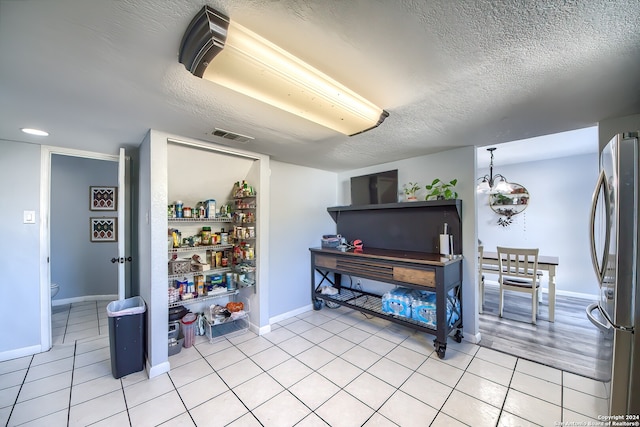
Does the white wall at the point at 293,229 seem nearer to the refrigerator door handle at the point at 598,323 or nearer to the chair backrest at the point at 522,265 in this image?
the chair backrest at the point at 522,265

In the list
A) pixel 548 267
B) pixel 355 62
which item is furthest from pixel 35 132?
pixel 548 267

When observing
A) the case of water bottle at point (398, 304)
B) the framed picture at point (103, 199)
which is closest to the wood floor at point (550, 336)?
the case of water bottle at point (398, 304)

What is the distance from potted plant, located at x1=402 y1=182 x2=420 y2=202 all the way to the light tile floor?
165 centimetres

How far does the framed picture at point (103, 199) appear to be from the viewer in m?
3.98

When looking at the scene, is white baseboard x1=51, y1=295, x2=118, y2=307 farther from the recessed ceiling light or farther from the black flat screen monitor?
the black flat screen monitor

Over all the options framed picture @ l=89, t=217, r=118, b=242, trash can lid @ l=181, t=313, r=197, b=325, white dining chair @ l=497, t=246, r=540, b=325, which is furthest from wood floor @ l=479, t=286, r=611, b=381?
framed picture @ l=89, t=217, r=118, b=242

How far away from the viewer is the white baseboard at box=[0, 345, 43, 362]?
2338mm

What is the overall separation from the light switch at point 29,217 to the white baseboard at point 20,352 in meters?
1.26

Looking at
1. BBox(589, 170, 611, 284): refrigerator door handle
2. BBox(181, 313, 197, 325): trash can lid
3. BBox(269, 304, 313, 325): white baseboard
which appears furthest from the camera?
BBox(269, 304, 313, 325): white baseboard

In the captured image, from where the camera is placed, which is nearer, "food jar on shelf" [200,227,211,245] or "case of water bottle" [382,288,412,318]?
"case of water bottle" [382,288,412,318]

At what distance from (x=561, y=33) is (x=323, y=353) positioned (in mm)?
2804

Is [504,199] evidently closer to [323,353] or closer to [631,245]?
[631,245]

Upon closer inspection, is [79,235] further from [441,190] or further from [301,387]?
Answer: [441,190]

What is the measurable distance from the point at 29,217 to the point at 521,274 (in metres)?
5.81
